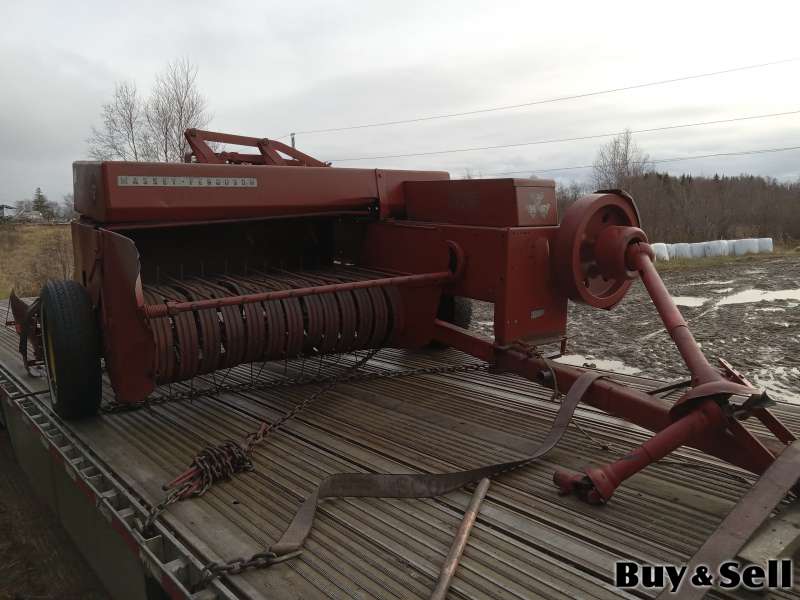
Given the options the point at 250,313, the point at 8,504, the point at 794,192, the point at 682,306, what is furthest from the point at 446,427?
the point at 794,192

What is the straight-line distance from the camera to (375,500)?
8.25ft

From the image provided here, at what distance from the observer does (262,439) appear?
3141mm

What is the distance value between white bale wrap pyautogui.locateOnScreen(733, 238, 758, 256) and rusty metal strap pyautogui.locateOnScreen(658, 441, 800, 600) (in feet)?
62.0

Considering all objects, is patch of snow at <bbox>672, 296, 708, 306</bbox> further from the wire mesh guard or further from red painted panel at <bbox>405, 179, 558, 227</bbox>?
the wire mesh guard

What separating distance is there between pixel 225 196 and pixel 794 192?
101 feet

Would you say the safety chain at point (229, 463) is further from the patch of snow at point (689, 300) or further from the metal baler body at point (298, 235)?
the patch of snow at point (689, 300)

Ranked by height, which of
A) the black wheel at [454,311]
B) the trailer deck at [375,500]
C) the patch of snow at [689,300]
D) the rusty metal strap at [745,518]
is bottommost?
the patch of snow at [689,300]

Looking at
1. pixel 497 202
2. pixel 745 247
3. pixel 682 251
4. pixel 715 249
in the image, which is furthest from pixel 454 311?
pixel 745 247

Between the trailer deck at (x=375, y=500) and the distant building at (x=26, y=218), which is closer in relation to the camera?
the trailer deck at (x=375, y=500)

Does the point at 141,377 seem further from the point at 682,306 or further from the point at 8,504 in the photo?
the point at 682,306

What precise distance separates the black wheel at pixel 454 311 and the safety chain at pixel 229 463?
2.58 ft

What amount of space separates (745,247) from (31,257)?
2116 centimetres

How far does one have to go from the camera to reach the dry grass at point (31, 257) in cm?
1405

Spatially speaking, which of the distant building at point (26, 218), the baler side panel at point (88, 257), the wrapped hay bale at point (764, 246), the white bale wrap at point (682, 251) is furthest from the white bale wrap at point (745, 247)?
the distant building at point (26, 218)
